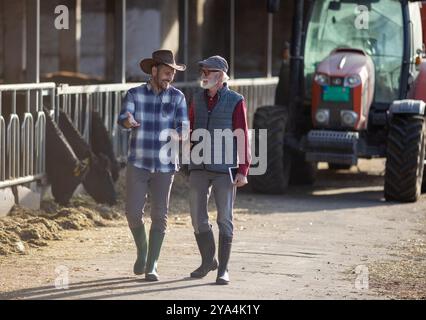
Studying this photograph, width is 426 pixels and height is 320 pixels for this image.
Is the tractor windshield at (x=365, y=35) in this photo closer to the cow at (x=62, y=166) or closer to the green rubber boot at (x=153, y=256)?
the cow at (x=62, y=166)

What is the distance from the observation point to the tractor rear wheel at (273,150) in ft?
50.6

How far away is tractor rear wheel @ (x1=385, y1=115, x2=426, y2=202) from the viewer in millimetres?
14906

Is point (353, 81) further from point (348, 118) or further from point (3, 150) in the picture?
point (3, 150)

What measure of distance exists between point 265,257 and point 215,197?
1.45 m

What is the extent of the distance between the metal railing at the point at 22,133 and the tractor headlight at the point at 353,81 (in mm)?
3636

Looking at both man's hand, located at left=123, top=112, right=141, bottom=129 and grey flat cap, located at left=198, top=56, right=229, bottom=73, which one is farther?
grey flat cap, located at left=198, top=56, right=229, bottom=73

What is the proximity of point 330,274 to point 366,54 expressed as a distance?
6.26 meters

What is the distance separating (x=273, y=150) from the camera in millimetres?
15430

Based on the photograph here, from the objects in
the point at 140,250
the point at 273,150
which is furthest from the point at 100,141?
the point at 140,250

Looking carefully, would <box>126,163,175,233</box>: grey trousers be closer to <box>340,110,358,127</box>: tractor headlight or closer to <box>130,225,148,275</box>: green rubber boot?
<box>130,225,148,275</box>: green rubber boot

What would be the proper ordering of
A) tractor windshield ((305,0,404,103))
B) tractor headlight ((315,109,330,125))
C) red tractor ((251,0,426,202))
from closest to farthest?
red tractor ((251,0,426,202)) < tractor headlight ((315,109,330,125)) < tractor windshield ((305,0,404,103))

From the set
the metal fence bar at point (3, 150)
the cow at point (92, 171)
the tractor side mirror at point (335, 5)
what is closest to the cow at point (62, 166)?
the cow at point (92, 171)

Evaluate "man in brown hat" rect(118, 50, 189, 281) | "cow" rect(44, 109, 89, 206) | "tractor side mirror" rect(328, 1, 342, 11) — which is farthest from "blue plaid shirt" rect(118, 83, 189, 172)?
"tractor side mirror" rect(328, 1, 342, 11)

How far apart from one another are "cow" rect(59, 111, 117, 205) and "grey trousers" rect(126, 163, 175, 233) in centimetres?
402
